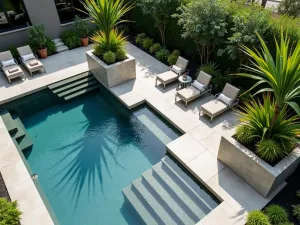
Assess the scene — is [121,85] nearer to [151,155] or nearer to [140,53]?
[140,53]

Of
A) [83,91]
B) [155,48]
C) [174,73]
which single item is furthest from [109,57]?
[155,48]

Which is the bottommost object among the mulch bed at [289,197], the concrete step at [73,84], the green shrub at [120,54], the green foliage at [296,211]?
the mulch bed at [289,197]

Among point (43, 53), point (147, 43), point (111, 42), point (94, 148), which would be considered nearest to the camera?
point (94, 148)

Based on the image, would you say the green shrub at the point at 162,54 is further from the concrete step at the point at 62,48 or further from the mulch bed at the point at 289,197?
the mulch bed at the point at 289,197

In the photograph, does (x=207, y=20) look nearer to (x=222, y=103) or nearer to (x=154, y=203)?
(x=222, y=103)

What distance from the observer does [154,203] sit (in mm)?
7777

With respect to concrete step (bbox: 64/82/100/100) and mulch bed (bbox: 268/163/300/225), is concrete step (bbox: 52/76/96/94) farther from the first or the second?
mulch bed (bbox: 268/163/300/225)

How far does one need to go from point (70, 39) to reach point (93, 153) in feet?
29.5

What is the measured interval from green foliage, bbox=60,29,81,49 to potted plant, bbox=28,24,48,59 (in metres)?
1.45

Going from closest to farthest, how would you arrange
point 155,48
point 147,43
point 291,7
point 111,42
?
1. point 111,42
2. point 155,48
3. point 291,7
4. point 147,43

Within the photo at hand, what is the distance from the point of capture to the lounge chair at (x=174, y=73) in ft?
39.5

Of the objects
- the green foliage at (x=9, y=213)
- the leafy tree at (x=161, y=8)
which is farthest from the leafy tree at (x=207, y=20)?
the green foliage at (x=9, y=213)

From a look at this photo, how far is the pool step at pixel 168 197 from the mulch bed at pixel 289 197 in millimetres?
1911

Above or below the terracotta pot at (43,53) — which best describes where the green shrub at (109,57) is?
above
